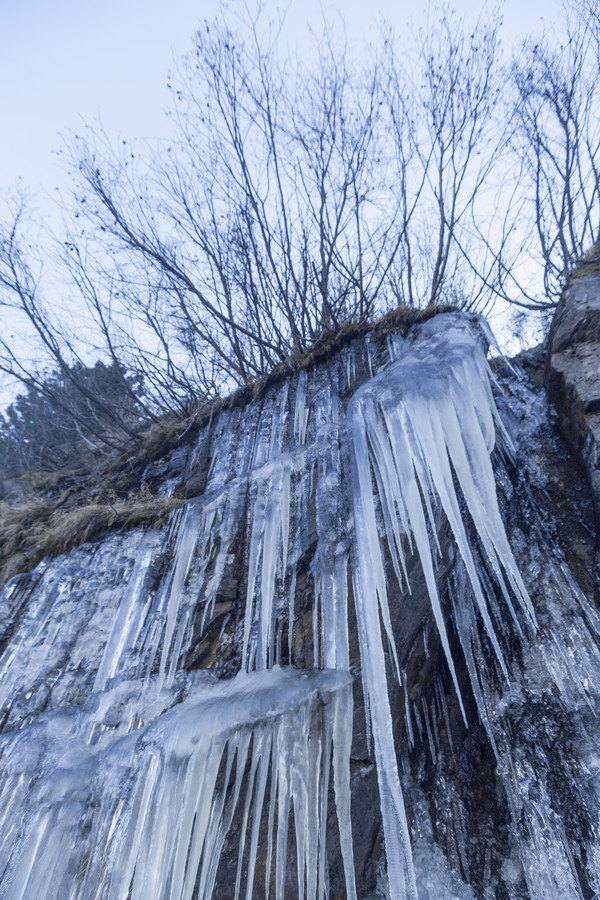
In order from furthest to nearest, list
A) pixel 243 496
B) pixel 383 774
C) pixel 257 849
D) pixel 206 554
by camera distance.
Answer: pixel 243 496 → pixel 206 554 → pixel 257 849 → pixel 383 774

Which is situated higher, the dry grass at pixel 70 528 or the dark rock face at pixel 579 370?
the dark rock face at pixel 579 370

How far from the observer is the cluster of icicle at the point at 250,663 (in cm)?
250

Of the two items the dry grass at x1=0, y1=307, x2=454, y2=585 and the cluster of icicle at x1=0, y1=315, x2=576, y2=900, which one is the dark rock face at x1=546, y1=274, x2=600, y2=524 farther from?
the dry grass at x1=0, y1=307, x2=454, y2=585

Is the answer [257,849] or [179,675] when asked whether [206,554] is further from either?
[257,849]

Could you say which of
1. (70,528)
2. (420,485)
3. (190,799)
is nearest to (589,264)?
(420,485)

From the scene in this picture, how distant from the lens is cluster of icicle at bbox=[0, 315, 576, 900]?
250cm

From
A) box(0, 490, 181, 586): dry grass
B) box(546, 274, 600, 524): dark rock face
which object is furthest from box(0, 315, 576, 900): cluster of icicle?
box(546, 274, 600, 524): dark rock face

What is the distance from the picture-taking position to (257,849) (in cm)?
262

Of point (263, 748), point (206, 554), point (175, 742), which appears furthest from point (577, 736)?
point (206, 554)

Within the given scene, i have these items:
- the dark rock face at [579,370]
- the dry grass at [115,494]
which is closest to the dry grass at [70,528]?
the dry grass at [115,494]

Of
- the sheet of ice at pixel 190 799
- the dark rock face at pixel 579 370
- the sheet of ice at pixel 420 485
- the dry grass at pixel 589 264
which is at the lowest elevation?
the sheet of ice at pixel 190 799

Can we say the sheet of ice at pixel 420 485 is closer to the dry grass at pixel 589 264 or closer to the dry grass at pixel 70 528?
the dry grass at pixel 589 264

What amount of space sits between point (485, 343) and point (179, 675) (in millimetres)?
3913

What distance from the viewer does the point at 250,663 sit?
10.5ft
